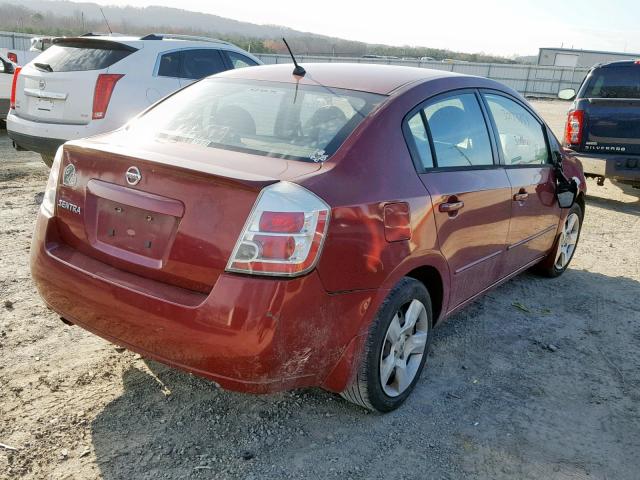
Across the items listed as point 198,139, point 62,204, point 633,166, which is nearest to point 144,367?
point 62,204

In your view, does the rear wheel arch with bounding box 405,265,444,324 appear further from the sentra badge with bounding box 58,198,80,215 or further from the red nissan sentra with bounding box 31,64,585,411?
the sentra badge with bounding box 58,198,80,215

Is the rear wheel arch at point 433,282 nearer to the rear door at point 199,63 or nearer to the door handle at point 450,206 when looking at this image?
the door handle at point 450,206

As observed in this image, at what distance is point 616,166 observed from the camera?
26.2 ft

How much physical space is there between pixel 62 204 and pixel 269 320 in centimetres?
127

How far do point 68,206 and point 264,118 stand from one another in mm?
1052

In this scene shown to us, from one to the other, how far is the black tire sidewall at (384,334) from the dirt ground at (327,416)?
0.11 metres

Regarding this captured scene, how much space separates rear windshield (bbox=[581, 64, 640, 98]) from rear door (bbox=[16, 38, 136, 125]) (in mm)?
5994

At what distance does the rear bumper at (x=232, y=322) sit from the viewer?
2.33 m

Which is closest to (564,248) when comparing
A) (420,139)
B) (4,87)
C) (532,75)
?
(420,139)

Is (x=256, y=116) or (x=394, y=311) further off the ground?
(x=256, y=116)

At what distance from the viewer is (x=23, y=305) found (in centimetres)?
394

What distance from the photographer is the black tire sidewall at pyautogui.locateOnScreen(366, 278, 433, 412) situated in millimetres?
2814

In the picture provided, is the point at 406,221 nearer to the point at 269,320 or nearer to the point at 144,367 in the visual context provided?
the point at 269,320

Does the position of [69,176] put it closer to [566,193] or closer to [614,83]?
[566,193]
